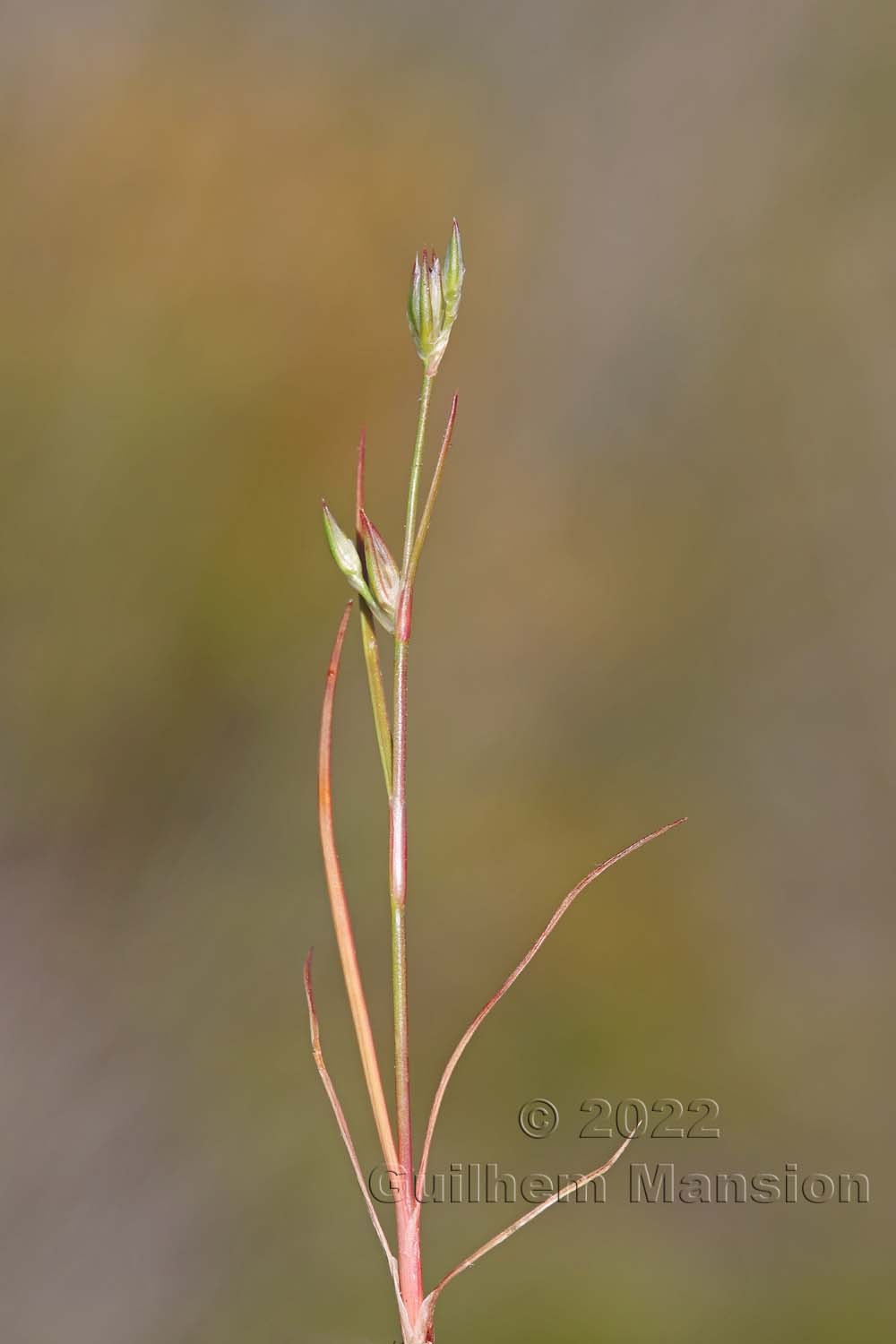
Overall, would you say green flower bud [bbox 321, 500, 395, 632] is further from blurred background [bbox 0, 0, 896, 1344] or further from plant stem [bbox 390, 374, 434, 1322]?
blurred background [bbox 0, 0, 896, 1344]

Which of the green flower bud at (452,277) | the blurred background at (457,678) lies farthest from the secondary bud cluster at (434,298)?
the blurred background at (457,678)

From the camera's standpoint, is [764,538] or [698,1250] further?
[764,538]

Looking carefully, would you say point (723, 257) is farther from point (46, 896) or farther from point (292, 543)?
point (46, 896)

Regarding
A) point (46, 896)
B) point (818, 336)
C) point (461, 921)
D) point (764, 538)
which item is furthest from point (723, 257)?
point (46, 896)

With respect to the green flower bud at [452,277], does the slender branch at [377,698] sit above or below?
below

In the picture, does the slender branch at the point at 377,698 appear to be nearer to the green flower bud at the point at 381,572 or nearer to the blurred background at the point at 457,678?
the green flower bud at the point at 381,572

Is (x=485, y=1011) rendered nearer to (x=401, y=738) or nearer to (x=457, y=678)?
(x=401, y=738)

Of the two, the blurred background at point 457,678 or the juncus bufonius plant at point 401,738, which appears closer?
the juncus bufonius plant at point 401,738

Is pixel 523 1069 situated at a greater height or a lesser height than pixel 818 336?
lesser

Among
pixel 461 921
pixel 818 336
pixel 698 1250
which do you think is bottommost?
pixel 698 1250
